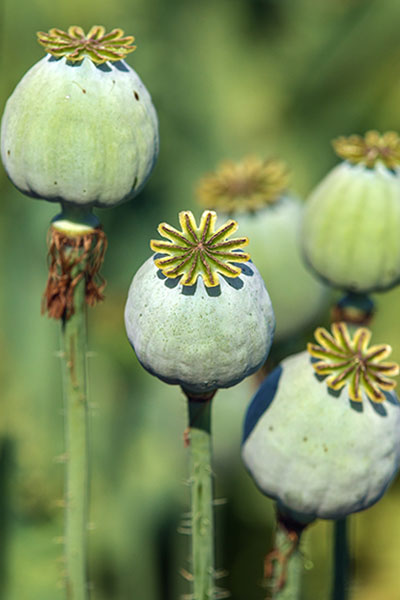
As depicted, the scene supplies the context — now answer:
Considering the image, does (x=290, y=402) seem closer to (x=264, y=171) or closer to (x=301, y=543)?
(x=301, y=543)

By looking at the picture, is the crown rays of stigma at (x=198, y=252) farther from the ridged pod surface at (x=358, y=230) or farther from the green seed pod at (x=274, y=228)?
the green seed pod at (x=274, y=228)

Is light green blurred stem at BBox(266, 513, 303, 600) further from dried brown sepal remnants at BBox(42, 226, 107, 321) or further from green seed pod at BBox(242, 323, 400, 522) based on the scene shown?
dried brown sepal remnants at BBox(42, 226, 107, 321)

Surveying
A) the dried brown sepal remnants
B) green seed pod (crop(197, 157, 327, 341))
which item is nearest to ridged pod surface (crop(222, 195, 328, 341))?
green seed pod (crop(197, 157, 327, 341))

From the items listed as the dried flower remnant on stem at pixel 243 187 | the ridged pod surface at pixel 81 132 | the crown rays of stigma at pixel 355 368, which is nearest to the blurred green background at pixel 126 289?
the dried flower remnant on stem at pixel 243 187

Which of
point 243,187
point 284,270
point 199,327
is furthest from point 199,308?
point 243,187

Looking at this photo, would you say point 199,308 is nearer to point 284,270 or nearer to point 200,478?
point 200,478

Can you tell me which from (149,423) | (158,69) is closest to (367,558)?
(149,423)
